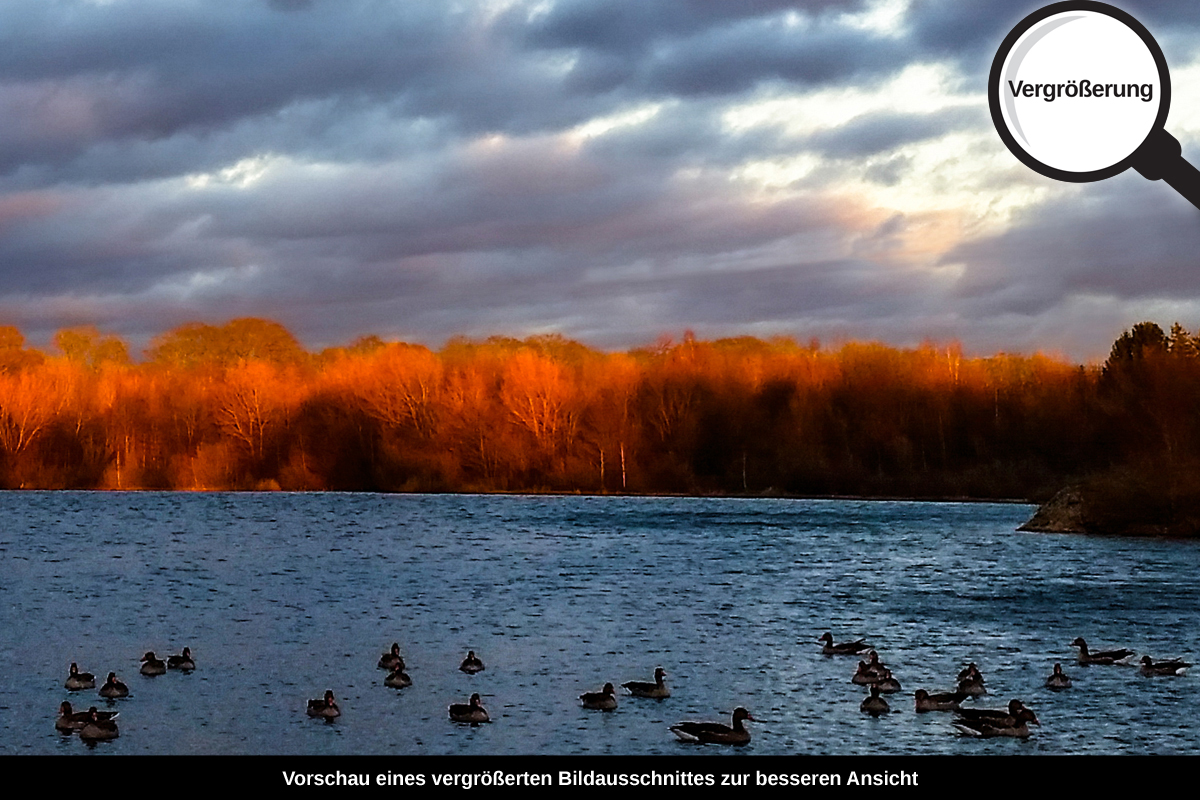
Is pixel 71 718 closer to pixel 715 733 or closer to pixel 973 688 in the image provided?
pixel 715 733

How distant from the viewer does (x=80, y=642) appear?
29.3 meters

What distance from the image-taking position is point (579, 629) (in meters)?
30.6

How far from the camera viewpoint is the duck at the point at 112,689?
22766mm

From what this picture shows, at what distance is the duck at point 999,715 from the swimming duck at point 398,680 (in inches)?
387

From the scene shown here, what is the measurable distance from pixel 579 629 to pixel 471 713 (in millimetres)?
10285

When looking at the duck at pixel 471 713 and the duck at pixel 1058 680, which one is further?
the duck at pixel 1058 680

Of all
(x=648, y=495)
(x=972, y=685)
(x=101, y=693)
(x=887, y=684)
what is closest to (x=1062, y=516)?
(x=648, y=495)

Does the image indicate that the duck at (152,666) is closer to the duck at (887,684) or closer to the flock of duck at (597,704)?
the flock of duck at (597,704)

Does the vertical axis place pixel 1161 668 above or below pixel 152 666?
below

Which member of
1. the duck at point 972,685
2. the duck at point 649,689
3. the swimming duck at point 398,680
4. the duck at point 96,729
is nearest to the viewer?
the duck at point 96,729

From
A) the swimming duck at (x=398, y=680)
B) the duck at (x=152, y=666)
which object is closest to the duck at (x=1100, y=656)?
the swimming duck at (x=398, y=680)

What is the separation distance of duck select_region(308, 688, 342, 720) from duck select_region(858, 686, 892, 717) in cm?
871
